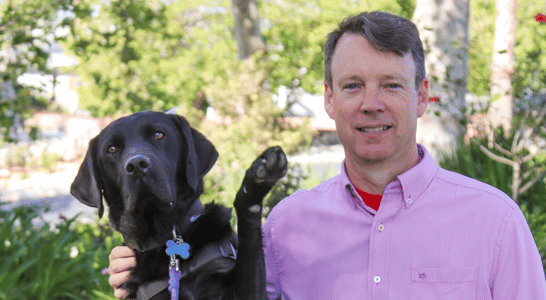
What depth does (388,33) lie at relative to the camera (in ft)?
6.47

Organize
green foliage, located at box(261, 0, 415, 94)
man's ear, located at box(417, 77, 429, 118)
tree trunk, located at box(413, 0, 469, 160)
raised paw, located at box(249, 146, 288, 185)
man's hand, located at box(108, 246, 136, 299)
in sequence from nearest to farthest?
raised paw, located at box(249, 146, 288, 185) < man's ear, located at box(417, 77, 429, 118) < man's hand, located at box(108, 246, 136, 299) < tree trunk, located at box(413, 0, 469, 160) < green foliage, located at box(261, 0, 415, 94)

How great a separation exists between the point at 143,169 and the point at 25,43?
168 inches

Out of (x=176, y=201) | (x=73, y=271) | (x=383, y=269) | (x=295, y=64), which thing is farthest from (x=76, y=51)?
(x=295, y=64)

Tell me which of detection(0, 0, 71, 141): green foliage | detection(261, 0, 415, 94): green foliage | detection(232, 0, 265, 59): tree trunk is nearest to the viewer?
detection(0, 0, 71, 141): green foliage

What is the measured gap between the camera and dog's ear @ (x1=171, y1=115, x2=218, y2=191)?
2.43 metres

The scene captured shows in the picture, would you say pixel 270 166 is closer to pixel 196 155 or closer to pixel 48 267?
pixel 196 155

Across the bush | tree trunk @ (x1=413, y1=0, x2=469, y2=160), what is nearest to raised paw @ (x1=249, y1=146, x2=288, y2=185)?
the bush

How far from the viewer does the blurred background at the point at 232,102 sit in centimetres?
438

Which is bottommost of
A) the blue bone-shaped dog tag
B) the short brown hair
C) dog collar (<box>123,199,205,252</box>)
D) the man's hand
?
the man's hand

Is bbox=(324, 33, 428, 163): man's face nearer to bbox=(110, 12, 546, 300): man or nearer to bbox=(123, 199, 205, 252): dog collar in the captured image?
bbox=(110, 12, 546, 300): man

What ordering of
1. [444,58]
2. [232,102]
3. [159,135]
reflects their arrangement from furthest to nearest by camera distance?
[232,102] < [444,58] < [159,135]

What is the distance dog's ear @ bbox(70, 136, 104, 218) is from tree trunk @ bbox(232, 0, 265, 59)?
699 cm

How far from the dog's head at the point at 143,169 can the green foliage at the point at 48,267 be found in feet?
5.40

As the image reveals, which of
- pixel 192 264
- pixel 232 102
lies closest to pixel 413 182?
pixel 192 264
